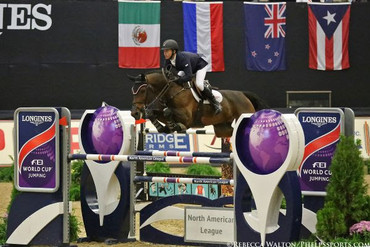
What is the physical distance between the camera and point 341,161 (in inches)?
252

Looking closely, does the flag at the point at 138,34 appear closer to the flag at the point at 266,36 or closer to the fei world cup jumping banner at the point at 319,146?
the flag at the point at 266,36

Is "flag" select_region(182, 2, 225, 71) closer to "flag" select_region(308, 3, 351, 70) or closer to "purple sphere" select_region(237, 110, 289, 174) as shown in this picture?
"flag" select_region(308, 3, 351, 70)

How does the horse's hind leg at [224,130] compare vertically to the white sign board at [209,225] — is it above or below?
above

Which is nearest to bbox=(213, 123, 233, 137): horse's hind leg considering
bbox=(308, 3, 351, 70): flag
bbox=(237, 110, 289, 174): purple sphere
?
bbox=(237, 110, 289, 174): purple sphere

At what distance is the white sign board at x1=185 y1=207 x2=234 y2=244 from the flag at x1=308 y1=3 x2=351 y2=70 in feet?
39.3

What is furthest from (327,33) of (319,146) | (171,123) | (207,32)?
(319,146)

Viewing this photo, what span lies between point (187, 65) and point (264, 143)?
17.5 ft

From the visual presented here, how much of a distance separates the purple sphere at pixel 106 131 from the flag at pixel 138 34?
33.3 ft

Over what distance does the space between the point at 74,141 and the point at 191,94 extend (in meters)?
5.58

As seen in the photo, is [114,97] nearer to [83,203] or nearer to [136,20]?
[136,20]

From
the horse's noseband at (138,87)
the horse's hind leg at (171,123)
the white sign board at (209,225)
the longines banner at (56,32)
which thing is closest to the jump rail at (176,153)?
the white sign board at (209,225)

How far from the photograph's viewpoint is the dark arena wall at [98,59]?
18.4 metres

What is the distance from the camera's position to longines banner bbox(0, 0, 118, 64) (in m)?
18.4

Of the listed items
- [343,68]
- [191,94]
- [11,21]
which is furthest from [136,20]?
[191,94]
